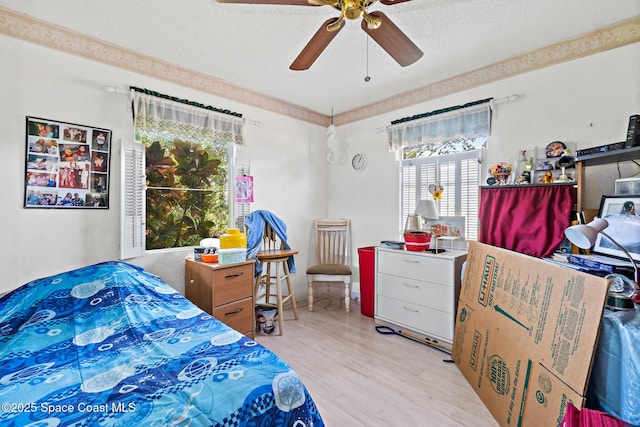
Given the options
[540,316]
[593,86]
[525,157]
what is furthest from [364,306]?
[593,86]

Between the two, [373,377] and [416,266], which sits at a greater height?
[416,266]

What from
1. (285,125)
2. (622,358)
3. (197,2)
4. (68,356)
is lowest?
(68,356)

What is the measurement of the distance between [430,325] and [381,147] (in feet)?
7.26

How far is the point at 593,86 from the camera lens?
223 cm

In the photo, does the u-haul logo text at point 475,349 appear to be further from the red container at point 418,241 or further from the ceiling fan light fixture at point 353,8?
the ceiling fan light fixture at point 353,8

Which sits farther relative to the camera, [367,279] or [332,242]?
[332,242]

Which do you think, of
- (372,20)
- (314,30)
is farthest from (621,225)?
(314,30)

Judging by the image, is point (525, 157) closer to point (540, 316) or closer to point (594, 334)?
point (540, 316)

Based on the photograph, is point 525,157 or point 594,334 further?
point 525,157

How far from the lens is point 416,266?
2715 millimetres

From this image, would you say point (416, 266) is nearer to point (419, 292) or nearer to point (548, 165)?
point (419, 292)

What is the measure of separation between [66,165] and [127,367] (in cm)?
187

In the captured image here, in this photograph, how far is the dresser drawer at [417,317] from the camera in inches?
98.2

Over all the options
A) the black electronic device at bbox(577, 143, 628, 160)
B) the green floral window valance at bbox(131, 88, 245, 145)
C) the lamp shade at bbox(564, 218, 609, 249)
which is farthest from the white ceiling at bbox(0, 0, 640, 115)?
the lamp shade at bbox(564, 218, 609, 249)
